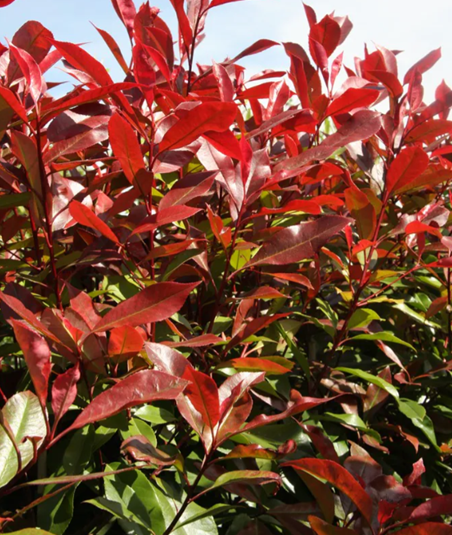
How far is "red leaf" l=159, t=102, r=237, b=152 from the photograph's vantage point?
0.97 m

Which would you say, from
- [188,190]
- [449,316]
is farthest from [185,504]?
[449,316]

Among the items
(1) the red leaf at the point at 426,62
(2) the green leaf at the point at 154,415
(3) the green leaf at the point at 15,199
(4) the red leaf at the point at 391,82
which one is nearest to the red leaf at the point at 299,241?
(2) the green leaf at the point at 154,415

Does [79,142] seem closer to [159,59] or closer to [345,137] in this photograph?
[159,59]

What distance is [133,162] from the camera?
1.06 meters

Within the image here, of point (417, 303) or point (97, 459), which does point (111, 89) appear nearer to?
point (97, 459)

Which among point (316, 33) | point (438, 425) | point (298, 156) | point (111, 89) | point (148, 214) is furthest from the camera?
point (316, 33)

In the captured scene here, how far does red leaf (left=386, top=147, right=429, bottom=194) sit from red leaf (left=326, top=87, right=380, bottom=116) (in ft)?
0.57

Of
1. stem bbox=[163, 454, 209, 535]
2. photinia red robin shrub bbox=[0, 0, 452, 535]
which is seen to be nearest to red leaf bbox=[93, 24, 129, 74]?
photinia red robin shrub bbox=[0, 0, 452, 535]

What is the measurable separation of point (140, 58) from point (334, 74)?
63cm

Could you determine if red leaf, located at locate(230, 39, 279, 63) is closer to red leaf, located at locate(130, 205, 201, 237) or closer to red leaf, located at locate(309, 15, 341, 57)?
red leaf, located at locate(309, 15, 341, 57)

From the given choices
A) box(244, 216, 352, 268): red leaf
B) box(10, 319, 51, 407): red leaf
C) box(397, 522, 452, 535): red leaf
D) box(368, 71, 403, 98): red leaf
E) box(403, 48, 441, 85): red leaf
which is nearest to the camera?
box(10, 319, 51, 407): red leaf

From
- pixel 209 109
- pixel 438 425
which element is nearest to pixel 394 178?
pixel 209 109

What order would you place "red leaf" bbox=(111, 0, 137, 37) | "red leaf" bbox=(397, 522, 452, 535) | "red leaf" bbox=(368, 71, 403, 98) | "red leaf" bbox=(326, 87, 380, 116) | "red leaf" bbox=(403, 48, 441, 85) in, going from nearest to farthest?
1. "red leaf" bbox=(397, 522, 452, 535)
2. "red leaf" bbox=(326, 87, 380, 116)
3. "red leaf" bbox=(111, 0, 137, 37)
4. "red leaf" bbox=(368, 71, 403, 98)
5. "red leaf" bbox=(403, 48, 441, 85)

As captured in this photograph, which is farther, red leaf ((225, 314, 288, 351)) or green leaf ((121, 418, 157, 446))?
red leaf ((225, 314, 288, 351))
